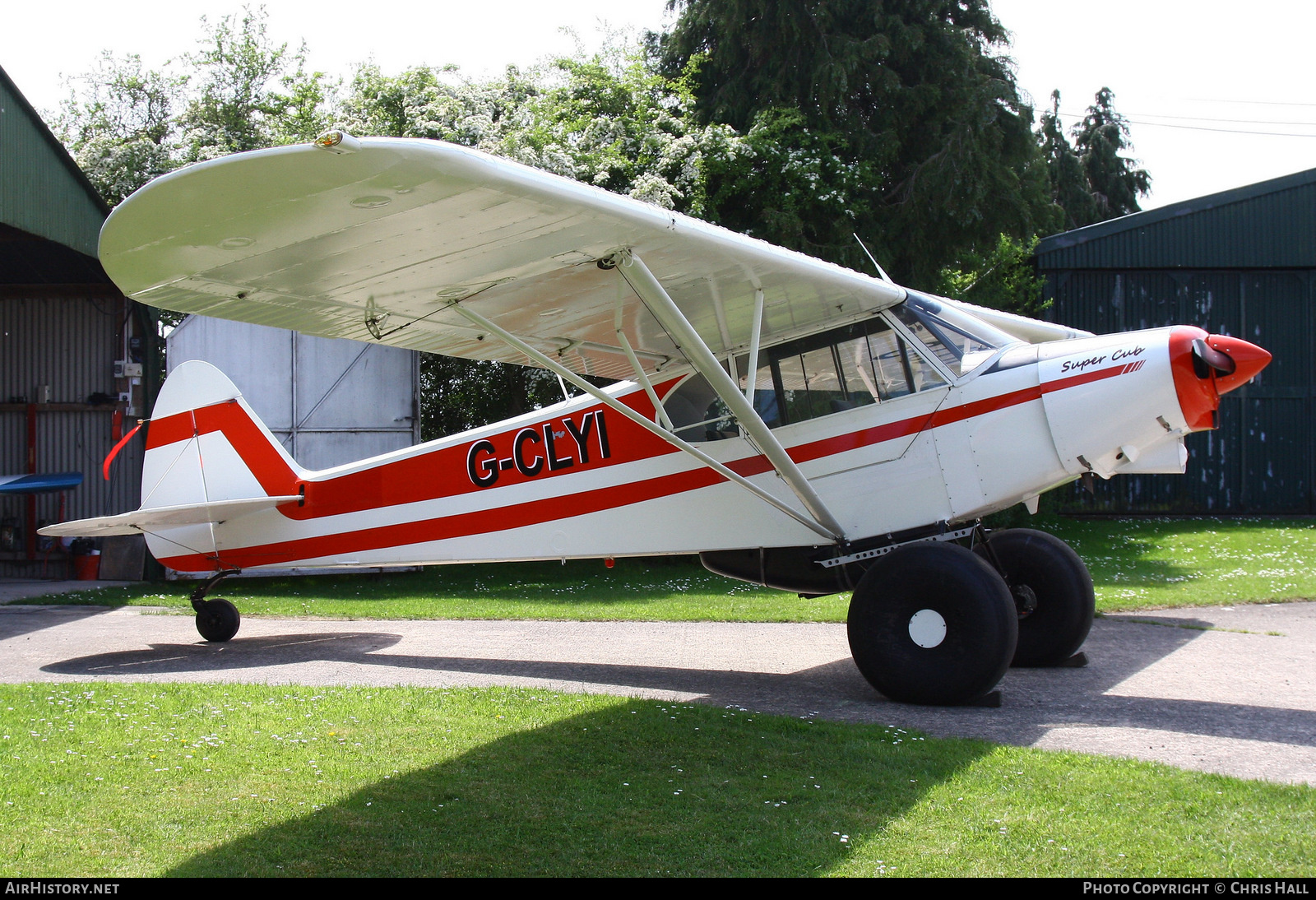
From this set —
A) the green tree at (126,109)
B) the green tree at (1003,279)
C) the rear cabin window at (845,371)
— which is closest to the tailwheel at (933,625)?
the rear cabin window at (845,371)

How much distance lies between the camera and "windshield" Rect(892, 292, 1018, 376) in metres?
6.55

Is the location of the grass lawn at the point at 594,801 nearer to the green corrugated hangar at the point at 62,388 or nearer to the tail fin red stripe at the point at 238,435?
the tail fin red stripe at the point at 238,435

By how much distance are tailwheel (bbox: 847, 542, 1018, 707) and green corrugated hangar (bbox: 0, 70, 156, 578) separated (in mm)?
14712

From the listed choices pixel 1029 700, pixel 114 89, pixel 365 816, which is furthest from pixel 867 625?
pixel 114 89

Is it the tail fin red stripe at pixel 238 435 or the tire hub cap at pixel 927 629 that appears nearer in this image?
the tire hub cap at pixel 927 629

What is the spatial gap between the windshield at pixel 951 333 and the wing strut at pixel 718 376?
123 centimetres

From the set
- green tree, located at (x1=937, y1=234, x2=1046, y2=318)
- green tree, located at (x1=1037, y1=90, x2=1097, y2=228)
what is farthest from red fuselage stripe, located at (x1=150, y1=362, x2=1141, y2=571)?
green tree, located at (x1=1037, y1=90, x2=1097, y2=228)

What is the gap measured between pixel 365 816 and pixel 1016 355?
15.7ft

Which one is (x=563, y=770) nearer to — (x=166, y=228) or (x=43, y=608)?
(x=166, y=228)

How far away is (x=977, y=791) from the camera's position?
427 centimetres

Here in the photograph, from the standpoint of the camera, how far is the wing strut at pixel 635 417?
219 inches

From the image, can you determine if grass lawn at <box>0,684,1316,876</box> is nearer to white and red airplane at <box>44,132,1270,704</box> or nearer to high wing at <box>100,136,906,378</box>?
white and red airplane at <box>44,132,1270,704</box>

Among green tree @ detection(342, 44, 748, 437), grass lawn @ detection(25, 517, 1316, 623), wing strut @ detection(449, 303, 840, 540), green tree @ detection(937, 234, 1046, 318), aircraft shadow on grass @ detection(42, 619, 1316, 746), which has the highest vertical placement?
green tree @ detection(342, 44, 748, 437)

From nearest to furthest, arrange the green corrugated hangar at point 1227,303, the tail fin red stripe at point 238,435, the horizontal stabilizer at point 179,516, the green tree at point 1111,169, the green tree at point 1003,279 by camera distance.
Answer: the horizontal stabilizer at point 179,516, the tail fin red stripe at point 238,435, the green tree at point 1003,279, the green corrugated hangar at point 1227,303, the green tree at point 1111,169
